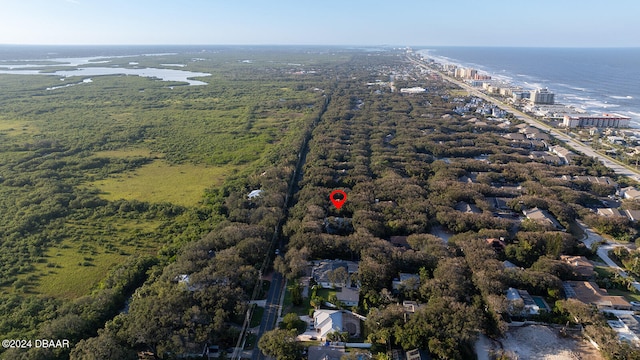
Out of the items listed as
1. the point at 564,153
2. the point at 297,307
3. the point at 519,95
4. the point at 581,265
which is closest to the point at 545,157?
the point at 564,153

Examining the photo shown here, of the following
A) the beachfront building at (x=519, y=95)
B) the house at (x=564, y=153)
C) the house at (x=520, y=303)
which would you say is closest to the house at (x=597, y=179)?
the house at (x=564, y=153)

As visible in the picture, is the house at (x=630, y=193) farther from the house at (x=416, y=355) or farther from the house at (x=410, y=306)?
the house at (x=416, y=355)

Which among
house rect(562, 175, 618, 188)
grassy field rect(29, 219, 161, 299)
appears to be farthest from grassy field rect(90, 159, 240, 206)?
house rect(562, 175, 618, 188)

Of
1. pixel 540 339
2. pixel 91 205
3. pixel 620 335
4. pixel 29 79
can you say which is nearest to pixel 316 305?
pixel 540 339

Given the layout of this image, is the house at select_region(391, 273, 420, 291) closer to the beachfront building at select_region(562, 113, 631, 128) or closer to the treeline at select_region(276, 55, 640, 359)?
the treeline at select_region(276, 55, 640, 359)

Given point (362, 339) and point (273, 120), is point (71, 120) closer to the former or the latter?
point (273, 120)

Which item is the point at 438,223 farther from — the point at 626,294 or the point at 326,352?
the point at 326,352

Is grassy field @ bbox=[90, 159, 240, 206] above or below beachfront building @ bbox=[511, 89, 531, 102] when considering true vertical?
below
